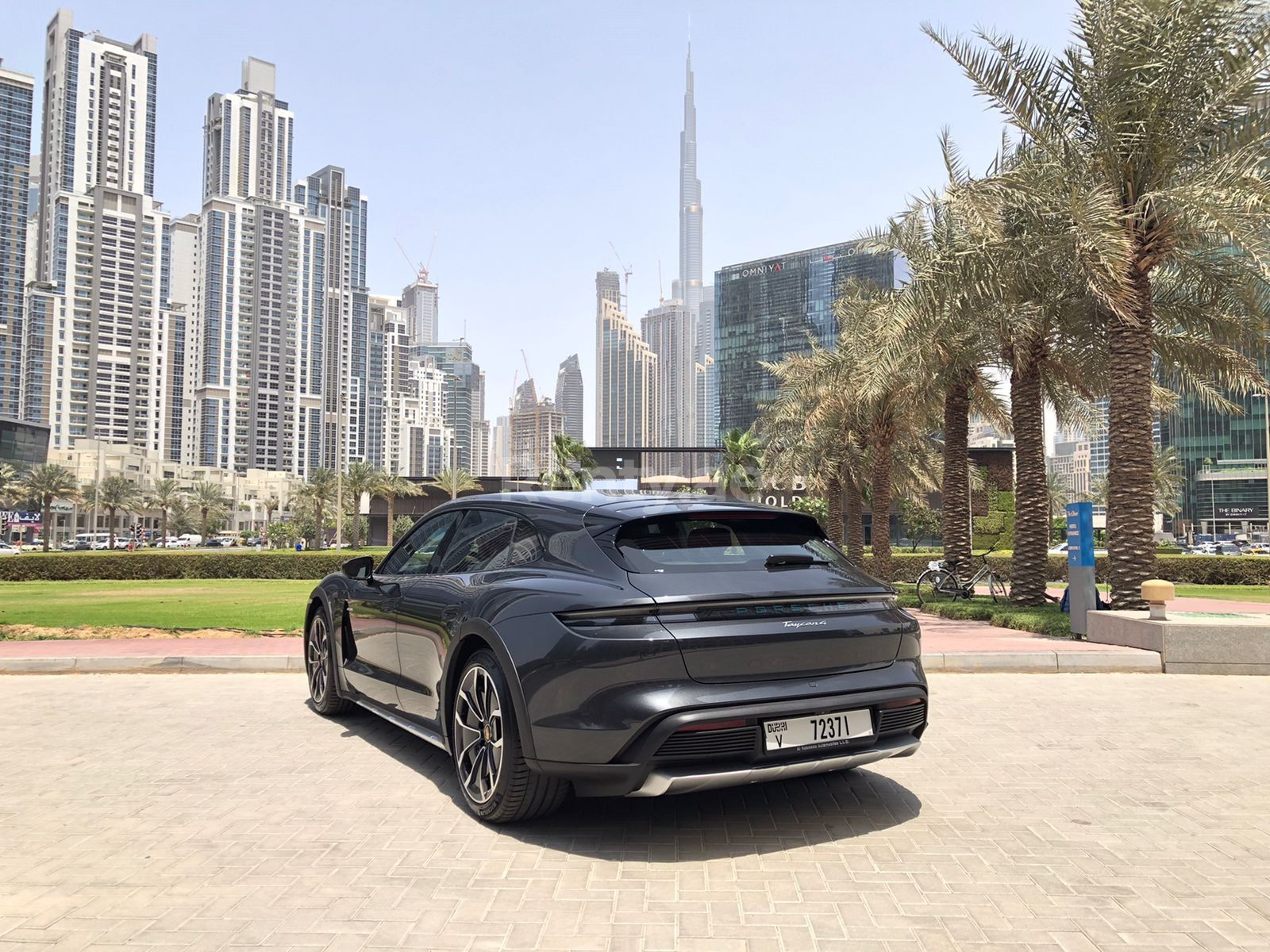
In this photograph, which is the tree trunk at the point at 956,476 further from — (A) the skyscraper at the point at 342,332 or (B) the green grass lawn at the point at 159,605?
→ (A) the skyscraper at the point at 342,332

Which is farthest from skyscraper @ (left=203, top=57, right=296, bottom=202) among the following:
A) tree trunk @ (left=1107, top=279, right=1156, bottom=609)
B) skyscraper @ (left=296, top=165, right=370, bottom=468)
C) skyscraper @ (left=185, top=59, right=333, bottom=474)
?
tree trunk @ (left=1107, top=279, right=1156, bottom=609)

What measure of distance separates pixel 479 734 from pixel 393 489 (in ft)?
224

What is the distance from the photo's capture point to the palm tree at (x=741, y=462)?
193 feet

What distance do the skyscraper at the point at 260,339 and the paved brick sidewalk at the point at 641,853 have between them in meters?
159

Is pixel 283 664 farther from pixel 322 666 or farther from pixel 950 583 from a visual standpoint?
pixel 950 583

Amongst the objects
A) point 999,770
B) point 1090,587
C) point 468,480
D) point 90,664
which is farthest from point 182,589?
point 468,480

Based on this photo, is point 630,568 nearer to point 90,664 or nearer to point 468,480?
point 90,664

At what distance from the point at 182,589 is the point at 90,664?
58.2 feet

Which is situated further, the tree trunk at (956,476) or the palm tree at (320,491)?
the palm tree at (320,491)

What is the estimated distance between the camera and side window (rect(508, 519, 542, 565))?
4.53 meters

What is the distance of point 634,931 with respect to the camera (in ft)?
10.2

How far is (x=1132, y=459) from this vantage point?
13.2m

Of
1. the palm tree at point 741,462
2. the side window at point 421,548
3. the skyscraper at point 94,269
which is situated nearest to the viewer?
the side window at point 421,548

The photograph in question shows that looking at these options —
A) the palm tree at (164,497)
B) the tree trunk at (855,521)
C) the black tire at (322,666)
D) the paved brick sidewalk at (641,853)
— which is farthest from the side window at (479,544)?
the palm tree at (164,497)
